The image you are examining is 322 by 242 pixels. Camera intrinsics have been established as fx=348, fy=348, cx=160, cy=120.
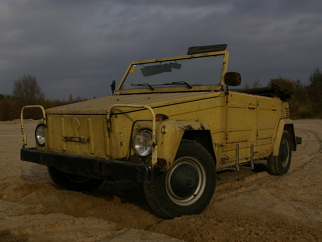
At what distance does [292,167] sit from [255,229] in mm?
4465

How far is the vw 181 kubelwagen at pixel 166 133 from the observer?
3.58 m

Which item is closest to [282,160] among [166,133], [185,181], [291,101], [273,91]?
[273,91]

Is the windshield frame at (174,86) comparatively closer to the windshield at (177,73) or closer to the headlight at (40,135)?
the windshield at (177,73)

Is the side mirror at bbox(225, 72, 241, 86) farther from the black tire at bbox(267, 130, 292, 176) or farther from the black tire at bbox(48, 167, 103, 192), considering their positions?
the black tire at bbox(48, 167, 103, 192)

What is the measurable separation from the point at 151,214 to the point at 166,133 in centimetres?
107

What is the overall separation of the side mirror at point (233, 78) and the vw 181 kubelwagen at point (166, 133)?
0.04 ft

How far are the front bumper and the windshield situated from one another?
187 cm

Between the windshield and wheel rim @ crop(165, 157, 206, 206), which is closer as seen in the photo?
wheel rim @ crop(165, 157, 206, 206)

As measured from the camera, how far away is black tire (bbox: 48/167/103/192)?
16.9 feet

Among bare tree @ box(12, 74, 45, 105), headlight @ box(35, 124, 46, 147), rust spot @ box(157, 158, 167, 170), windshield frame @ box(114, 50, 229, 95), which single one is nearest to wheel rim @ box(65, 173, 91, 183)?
headlight @ box(35, 124, 46, 147)

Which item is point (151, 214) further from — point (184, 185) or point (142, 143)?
point (142, 143)

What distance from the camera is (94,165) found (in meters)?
3.75

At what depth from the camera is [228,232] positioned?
3354 millimetres

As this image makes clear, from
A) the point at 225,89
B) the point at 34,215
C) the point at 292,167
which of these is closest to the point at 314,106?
the point at 292,167
